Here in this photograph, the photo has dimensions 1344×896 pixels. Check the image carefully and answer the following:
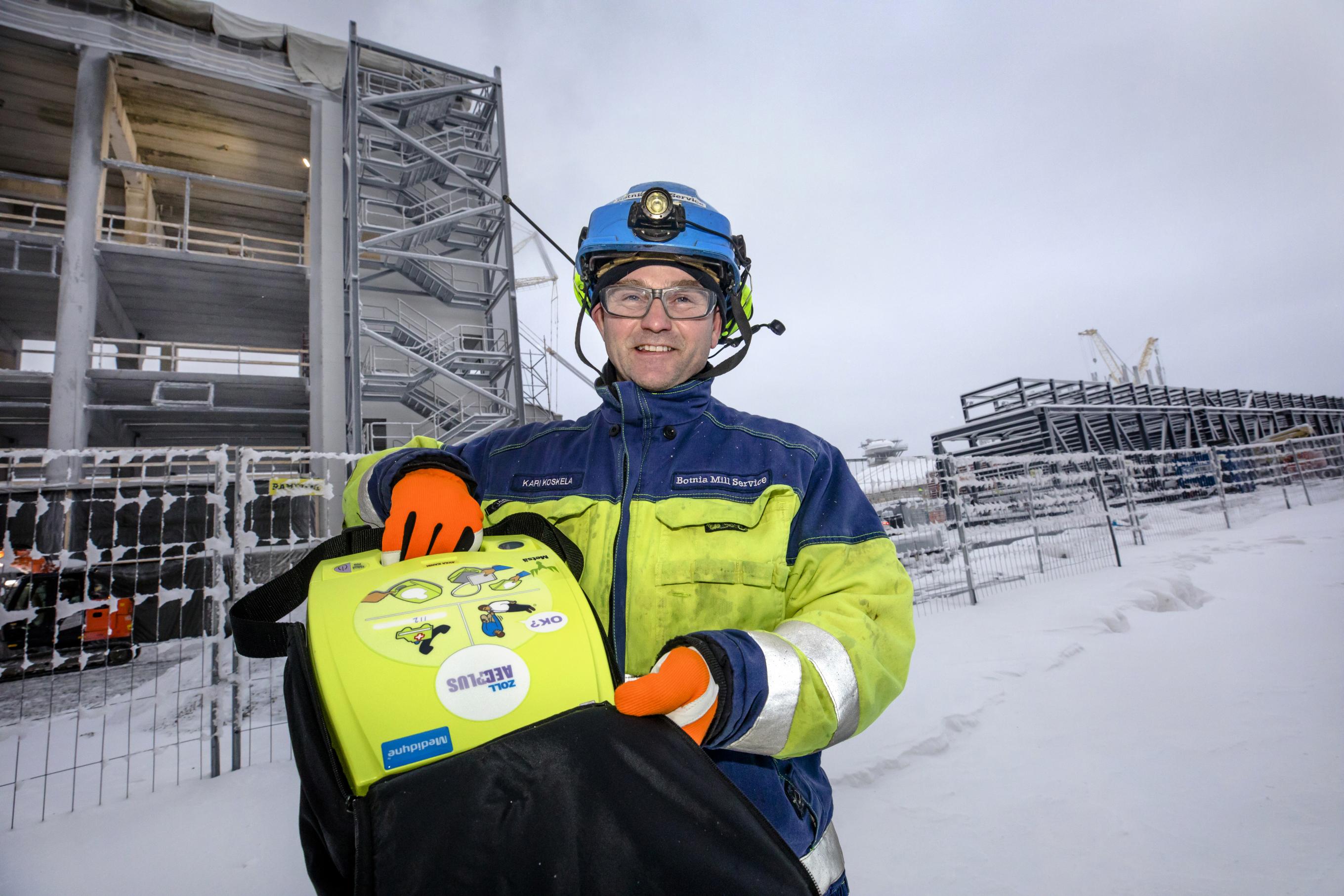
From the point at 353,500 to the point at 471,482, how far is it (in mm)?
452

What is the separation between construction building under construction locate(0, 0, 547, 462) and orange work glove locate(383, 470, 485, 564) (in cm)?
1133

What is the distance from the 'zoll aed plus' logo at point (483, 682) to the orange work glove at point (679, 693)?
0.17 metres

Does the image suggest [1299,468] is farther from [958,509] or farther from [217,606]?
[217,606]

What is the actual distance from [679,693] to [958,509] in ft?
23.9

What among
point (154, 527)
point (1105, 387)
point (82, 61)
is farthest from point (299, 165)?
point (1105, 387)

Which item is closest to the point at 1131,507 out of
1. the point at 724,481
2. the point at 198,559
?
the point at 724,481

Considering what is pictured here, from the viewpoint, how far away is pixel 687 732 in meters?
0.92

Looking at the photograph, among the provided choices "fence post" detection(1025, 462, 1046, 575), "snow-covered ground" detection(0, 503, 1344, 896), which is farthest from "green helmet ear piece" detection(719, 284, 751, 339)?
"fence post" detection(1025, 462, 1046, 575)

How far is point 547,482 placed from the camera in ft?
5.54

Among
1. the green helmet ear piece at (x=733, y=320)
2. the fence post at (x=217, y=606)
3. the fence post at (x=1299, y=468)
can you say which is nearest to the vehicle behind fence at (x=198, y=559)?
the fence post at (x=217, y=606)

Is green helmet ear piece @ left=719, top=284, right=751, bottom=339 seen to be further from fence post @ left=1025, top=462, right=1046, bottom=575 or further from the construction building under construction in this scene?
the construction building under construction

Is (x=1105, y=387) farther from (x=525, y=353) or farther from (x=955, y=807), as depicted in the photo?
(x=955, y=807)

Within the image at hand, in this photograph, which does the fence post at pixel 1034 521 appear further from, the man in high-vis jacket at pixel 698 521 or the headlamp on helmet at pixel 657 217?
the headlamp on helmet at pixel 657 217

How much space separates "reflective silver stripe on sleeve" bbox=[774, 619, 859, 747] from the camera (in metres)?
1.04
